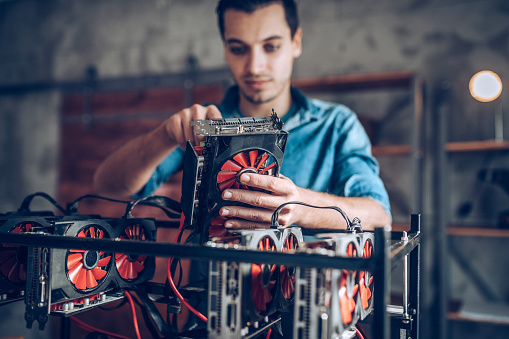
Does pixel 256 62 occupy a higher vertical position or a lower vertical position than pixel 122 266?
higher

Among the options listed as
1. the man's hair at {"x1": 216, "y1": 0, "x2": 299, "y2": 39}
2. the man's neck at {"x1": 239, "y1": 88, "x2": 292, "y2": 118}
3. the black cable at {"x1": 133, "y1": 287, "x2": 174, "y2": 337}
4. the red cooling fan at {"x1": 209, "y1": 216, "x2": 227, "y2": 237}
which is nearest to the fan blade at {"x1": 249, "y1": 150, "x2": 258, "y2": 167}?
the red cooling fan at {"x1": 209, "y1": 216, "x2": 227, "y2": 237}

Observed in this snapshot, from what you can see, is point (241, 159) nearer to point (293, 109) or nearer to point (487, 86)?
point (293, 109)

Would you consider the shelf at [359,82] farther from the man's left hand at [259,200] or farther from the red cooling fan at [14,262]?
the red cooling fan at [14,262]

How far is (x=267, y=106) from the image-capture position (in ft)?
4.50

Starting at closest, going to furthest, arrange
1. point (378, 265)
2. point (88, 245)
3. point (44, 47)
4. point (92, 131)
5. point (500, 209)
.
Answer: point (378, 265) → point (88, 245) → point (500, 209) → point (92, 131) → point (44, 47)

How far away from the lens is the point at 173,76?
3.25 m

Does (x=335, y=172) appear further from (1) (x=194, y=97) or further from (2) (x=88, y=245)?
(1) (x=194, y=97)

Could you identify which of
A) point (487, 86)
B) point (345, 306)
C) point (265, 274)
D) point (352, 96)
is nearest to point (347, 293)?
point (345, 306)

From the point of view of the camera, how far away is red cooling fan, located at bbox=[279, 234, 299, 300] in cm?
67

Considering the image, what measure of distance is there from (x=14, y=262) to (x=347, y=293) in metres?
0.63

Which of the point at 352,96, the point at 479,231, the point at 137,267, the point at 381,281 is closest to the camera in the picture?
the point at 381,281

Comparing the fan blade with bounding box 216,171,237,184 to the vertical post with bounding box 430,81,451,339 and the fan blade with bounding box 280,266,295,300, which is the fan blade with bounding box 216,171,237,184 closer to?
the fan blade with bounding box 280,266,295,300

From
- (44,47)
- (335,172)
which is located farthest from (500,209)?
(44,47)

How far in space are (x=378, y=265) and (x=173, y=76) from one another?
2.96 m
